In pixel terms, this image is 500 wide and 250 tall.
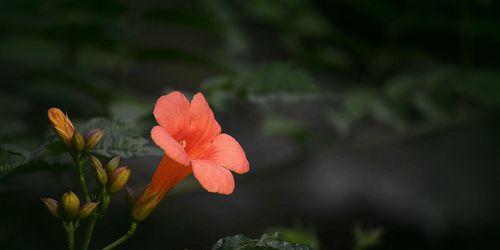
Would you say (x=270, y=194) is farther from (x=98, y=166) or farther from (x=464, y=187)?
(x=98, y=166)

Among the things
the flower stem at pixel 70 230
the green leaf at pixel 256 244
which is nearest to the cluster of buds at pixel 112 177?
the flower stem at pixel 70 230

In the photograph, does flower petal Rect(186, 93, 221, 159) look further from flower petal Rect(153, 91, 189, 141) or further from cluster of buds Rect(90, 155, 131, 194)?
cluster of buds Rect(90, 155, 131, 194)

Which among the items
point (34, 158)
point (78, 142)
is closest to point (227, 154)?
point (78, 142)

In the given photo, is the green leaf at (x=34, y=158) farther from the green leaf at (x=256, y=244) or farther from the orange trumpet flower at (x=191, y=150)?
the green leaf at (x=256, y=244)

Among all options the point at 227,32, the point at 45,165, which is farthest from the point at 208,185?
the point at 227,32

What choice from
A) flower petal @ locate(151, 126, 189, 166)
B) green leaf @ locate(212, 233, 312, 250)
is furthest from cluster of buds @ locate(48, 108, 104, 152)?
green leaf @ locate(212, 233, 312, 250)

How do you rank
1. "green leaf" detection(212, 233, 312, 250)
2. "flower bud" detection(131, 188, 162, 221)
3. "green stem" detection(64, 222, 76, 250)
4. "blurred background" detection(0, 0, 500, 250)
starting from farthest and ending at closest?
"blurred background" detection(0, 0, 500, 250) < "flower bud" detection(131, 188, 162, 221) < "green stem" detection(64, 222, 76, 250) < "green leaf" detection(212, 233, 312, 250)

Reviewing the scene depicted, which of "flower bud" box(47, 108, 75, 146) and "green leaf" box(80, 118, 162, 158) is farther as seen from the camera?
"green leaf" box(80, 118, 162, 158)
